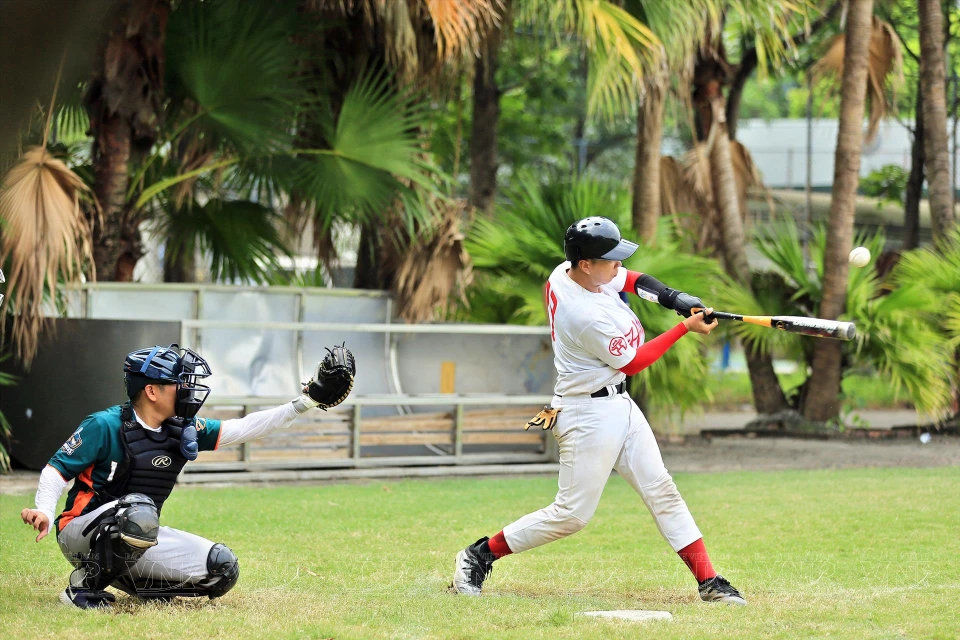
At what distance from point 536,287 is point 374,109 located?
231 cm

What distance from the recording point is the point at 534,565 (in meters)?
6.66

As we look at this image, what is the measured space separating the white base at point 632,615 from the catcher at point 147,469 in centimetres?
139

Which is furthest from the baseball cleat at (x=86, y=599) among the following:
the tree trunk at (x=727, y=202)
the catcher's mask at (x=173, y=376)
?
the tree trunk at (x=727, y=202)

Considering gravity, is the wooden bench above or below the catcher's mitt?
below

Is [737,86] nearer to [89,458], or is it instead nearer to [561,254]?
[561,254]

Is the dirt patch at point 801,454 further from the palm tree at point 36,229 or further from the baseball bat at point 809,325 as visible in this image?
the baseball bat at point 809,325

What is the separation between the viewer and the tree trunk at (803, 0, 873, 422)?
13.3 metres

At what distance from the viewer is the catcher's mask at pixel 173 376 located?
5.12 meters

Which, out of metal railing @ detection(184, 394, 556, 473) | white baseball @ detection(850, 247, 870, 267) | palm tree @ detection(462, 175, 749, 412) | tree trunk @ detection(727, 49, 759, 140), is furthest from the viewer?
tree trunk @ detection(727, 49, 759, 140)

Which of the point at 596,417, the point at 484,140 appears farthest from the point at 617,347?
the point at 484,140

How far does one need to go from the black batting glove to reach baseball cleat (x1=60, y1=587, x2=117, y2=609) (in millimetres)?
2782

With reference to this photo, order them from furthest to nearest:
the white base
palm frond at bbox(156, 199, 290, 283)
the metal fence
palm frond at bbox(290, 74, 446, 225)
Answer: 1. palm frond at bbox(156, 199, 290, 283)
2. palm frond at bbox(290, 74, 446, 225)
3. the metal fence
4. the white base

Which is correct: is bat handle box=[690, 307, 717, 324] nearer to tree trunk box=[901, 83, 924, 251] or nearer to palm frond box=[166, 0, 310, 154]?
palm frond box=[166, 0, 310, 154]

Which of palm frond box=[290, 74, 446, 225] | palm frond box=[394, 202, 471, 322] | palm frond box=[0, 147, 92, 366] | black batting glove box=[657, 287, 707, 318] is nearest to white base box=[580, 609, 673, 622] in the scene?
black batting glove box=[657, 287, 707, 318]
